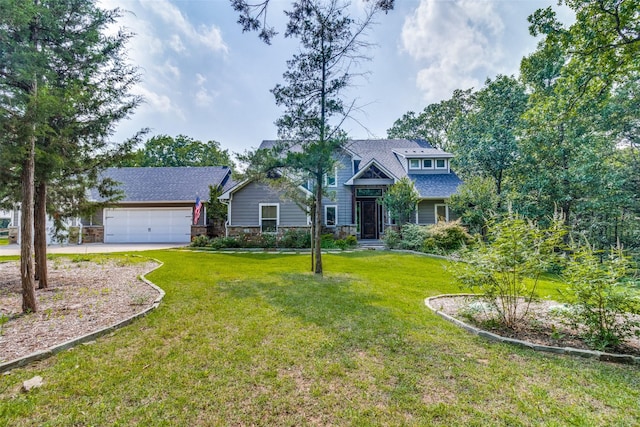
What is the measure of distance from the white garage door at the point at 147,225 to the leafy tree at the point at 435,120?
25.8 metres

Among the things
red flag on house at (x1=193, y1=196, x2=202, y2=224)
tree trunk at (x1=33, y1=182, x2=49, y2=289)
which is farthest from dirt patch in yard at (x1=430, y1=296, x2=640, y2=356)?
red flag on house at (x1=193, y1=196, x2=202, y2=224)

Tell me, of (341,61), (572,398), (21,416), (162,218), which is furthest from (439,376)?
(162,218)

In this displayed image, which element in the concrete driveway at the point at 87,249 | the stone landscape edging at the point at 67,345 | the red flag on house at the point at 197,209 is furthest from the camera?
the red flag on house at the point at 197,209

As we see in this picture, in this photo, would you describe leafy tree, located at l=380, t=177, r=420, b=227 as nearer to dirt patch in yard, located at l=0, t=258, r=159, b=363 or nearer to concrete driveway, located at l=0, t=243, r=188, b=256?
dirt patch in yard, located at l=0, t=258, r=159, b=363

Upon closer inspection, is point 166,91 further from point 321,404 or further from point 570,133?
point 570,133

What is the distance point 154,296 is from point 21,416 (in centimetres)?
355

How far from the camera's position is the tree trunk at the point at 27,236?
464 cm

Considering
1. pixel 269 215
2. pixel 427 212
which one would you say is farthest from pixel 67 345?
pixel 427 212

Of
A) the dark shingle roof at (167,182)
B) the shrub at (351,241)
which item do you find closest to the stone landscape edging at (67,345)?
the shrub at (351,241)

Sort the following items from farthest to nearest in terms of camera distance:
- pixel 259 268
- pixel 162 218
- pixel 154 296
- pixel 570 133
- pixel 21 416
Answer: pixel 162 218 → pixel 570 133 → pixel 259 268 → pixel 154 296 → pixel 21 416

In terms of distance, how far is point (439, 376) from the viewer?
9.65 feet

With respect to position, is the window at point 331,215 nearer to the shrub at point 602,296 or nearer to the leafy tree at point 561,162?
the leafy tree at point 561,162

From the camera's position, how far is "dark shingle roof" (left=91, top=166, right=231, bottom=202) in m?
19.3

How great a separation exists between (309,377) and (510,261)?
3.33m
